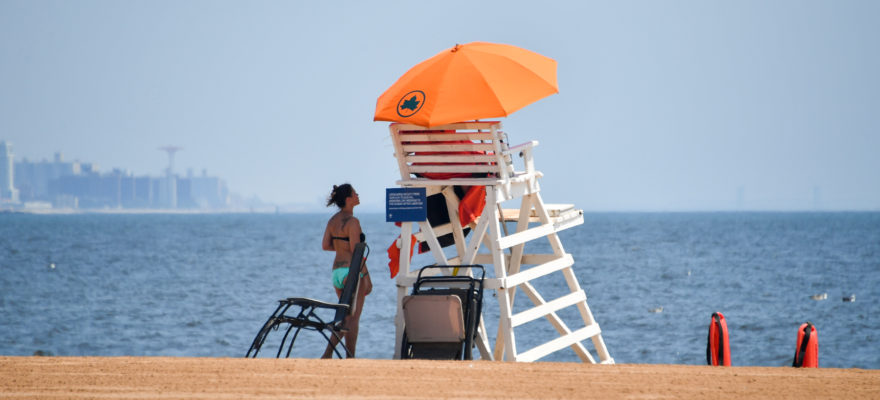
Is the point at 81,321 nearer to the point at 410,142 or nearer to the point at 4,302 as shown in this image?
the point at 4,302

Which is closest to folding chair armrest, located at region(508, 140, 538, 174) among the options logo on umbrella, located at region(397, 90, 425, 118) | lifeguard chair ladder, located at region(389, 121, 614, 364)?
lifeguard chair ladder, located at region(389, 121, 614, 364)

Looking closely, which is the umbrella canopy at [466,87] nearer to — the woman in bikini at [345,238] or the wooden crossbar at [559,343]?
the woman in bikini at [345,238]

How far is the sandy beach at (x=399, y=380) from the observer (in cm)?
566

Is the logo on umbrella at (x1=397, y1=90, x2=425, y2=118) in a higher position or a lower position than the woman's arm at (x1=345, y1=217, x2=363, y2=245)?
higher

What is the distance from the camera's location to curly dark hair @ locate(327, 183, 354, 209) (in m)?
8.80

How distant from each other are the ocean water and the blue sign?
1227cm

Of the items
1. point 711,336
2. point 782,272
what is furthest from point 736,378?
point 782,272

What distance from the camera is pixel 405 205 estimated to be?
26.9 feet

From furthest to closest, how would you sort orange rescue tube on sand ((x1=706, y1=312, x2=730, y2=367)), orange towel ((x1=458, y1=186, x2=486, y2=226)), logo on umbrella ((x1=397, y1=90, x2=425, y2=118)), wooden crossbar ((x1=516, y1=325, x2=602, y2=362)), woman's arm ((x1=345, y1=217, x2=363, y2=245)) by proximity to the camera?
orange towel ((x1=458, y1=186, x2=486, y2=226)) → woman's arm ((x1=345, y1=217, x2=363, y2=245)) → wooden crossbar ((x1=516, y1=325, x2=602, y2=362)) → logo on umbrella ((x1=397, y1=90, x2=425, y2=118)) → orange rescue tube on sand ((x1=706, y1=312, x2=730, y2=367))

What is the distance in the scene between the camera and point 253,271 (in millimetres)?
50531

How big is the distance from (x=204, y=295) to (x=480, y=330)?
30005mm

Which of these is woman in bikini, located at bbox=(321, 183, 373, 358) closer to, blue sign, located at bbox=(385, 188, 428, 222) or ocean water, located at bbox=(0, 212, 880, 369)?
blue sign, located at bbox=(385, 188, 428, 222)

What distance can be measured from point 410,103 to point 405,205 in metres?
0.72

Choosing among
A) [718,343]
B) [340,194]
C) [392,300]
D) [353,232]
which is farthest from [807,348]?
[392,300]
